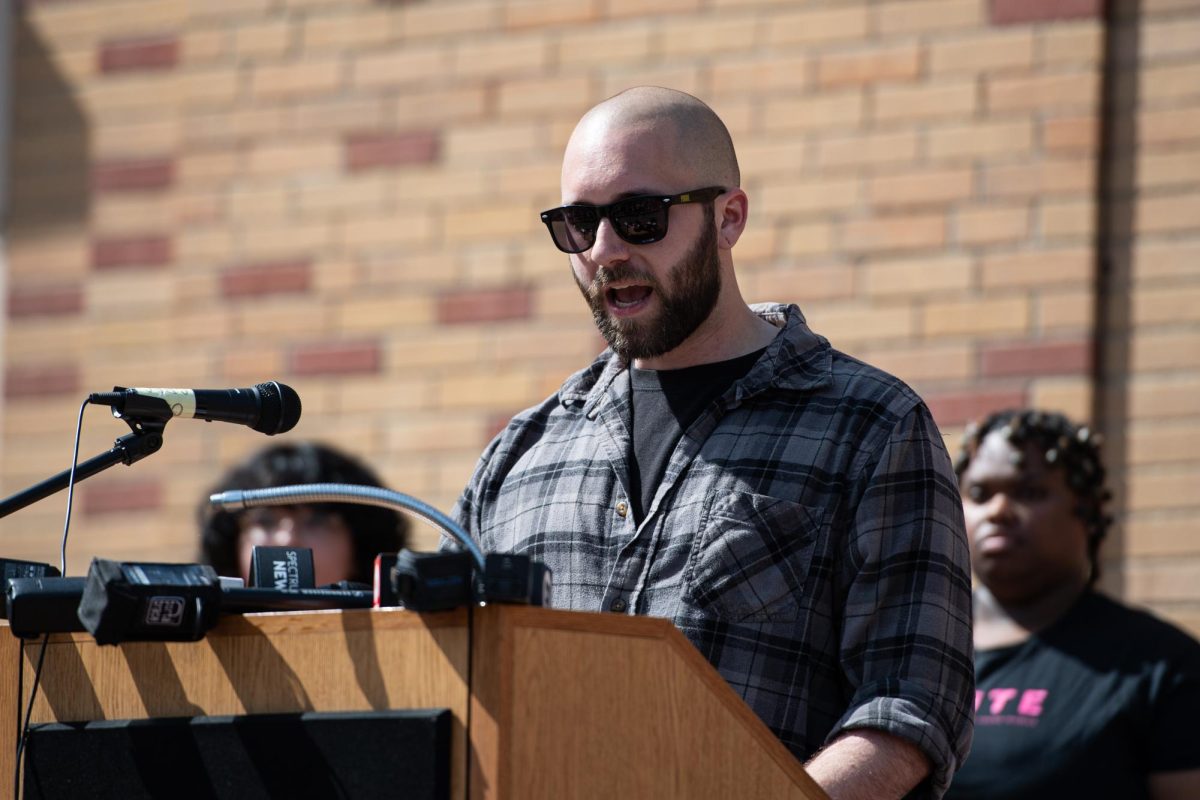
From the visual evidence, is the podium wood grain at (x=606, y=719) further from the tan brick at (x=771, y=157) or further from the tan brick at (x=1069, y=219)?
the tan brick at (x=771, y=157)

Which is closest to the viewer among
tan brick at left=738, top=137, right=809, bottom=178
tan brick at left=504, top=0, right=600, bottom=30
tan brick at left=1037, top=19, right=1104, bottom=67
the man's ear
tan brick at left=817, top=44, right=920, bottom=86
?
the man's ear

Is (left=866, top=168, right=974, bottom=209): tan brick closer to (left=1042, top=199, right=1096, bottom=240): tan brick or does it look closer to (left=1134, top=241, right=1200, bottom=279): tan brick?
(left=1042, top=199, right=1096, bottom=240): tan brick

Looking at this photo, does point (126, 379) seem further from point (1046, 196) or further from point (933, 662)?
point (933, 662)

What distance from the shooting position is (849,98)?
585cm

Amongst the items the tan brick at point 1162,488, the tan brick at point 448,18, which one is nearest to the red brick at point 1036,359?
the tan brick at point 1162,488

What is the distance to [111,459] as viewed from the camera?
276 centimetres

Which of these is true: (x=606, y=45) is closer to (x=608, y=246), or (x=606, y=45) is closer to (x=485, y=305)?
(x=485, y=305)

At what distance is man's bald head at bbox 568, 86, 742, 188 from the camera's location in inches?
131

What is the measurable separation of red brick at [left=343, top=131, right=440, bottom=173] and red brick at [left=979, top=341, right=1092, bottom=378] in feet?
6.58

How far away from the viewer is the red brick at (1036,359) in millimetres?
5551

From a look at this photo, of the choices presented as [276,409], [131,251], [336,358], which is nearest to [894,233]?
[336,358]

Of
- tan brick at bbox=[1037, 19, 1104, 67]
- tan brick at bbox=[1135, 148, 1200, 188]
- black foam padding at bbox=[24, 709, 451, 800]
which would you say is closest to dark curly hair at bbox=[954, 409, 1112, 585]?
tan brick at bbox=[1135, 148, 1200, 188]

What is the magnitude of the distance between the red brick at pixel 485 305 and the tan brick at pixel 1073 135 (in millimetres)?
1741

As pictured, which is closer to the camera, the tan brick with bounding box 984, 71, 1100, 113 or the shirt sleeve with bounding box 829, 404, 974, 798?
the shirt sleeve with bounding box 829, 404, 974, 798
